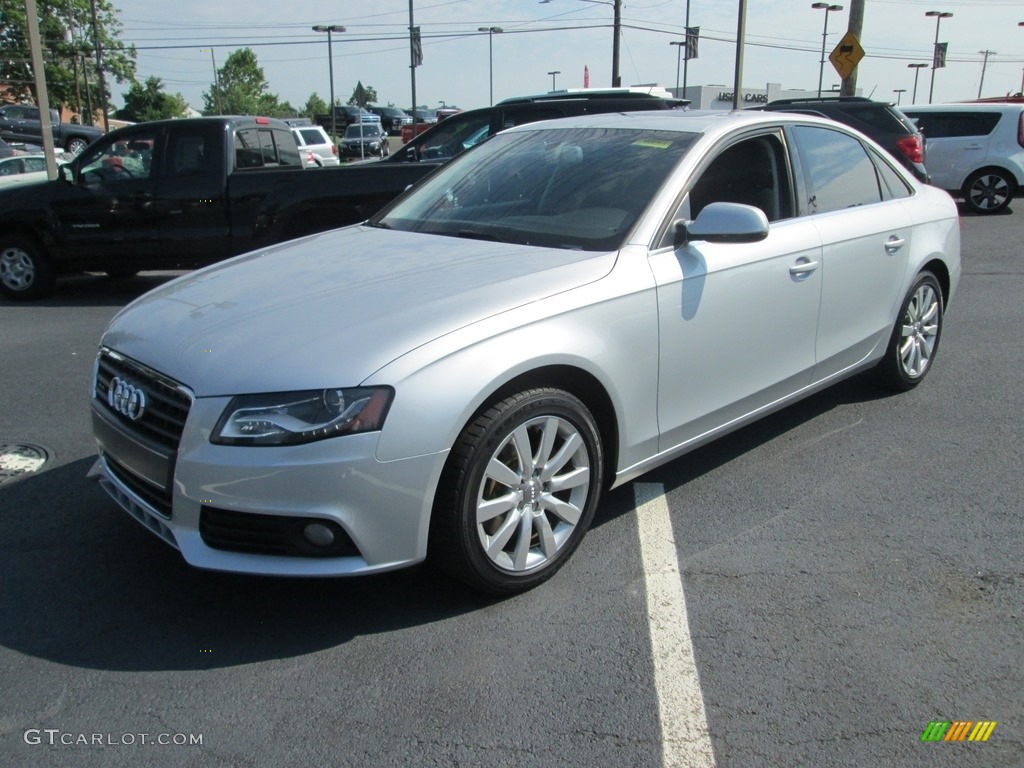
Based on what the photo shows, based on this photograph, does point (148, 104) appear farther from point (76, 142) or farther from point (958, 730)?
point (958, 730)

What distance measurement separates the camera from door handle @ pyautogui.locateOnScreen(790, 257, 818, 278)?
423cm

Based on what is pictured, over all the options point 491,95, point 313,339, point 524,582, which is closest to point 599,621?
point 524,582

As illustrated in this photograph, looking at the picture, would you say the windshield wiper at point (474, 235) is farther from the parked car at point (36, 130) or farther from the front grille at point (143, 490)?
the parked car at point (36, 130)

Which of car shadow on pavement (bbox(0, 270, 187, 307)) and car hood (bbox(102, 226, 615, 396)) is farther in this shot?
car shadow on pavement (bbox(0, 270, 187, 307))

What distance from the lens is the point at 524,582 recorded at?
3305 millimetres

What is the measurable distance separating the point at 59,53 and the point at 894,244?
2623 inches

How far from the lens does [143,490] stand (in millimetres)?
3209

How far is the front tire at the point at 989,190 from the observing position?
1523cm

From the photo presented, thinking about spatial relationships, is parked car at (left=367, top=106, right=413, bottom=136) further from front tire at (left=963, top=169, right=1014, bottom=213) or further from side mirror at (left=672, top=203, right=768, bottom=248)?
side mirror at (left=672, top=203, right=768, bottom=248)

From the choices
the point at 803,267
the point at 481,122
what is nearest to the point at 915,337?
the point at 803,267

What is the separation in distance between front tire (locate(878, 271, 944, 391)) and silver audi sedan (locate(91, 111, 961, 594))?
44cm

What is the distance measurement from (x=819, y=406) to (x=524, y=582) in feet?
9.26

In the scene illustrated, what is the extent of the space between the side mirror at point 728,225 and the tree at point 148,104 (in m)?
63.8

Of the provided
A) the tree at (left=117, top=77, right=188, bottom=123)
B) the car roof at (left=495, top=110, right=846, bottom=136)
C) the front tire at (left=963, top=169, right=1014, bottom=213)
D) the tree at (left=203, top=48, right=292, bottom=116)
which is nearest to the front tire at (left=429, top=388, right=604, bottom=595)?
the car roof at (left=495, top=110, right=846, bottom=136)
